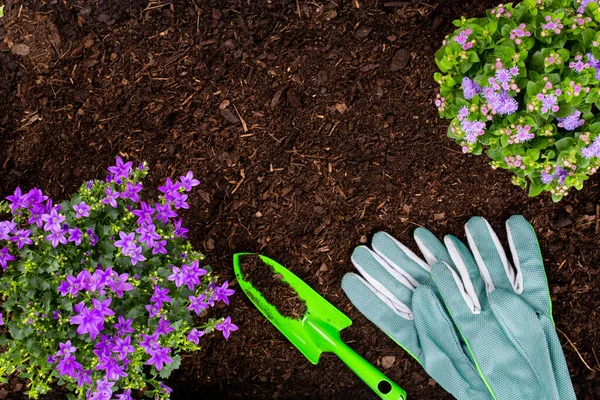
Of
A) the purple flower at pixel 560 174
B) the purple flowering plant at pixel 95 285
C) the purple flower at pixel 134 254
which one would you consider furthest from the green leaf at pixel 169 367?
the purple flower at pixel 560 174

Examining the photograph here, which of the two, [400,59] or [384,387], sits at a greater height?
[400,59]

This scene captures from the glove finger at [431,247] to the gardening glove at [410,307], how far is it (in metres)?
0.02

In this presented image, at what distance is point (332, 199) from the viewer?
2.12 metres

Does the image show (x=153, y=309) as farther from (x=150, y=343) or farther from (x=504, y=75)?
(x=504, y=75)

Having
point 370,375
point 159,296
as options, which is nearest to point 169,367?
point 159,296

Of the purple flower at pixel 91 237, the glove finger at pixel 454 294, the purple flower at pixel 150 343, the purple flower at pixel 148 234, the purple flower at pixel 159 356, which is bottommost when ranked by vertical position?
the glove finger at pixel 454 294

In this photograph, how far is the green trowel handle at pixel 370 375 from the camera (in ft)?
6.76

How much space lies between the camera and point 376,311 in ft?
6.98

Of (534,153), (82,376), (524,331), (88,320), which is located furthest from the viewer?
(524,331)

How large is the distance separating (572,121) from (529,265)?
2.52 ft

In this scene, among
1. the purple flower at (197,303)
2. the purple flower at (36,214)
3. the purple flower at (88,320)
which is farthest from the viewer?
the purple flower at (197,303)

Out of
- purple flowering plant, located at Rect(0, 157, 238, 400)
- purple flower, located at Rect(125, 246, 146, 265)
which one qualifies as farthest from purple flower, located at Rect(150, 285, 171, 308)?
purple flower, located at Rect(125, 246, 146, 265)

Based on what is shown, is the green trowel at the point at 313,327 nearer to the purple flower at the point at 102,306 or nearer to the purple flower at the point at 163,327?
the purple flower at the point at 163,327

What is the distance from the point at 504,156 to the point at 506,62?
268 mm
